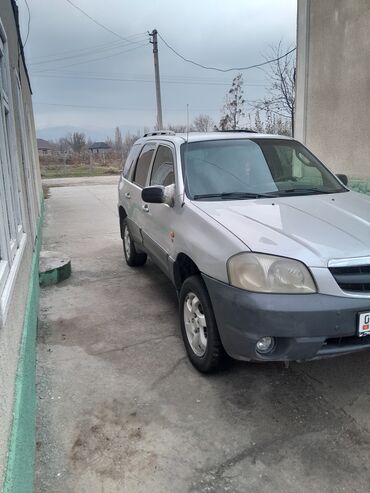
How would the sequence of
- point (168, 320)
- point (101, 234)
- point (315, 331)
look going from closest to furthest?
point (315, 331) → point (168, 320) → point (101, 234)

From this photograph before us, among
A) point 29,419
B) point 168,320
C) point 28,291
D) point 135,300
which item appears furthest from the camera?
point 135,300

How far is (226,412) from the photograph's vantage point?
9.33 ft

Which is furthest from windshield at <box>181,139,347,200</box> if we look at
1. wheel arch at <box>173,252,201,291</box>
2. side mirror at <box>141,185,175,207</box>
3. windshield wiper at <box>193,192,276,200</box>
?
wheel arch at <box>173,252,201,291</box>

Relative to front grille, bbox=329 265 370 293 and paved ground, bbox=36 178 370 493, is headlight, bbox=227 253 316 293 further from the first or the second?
paved ground, bbox=36 178 370 493

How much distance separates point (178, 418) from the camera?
2789mm

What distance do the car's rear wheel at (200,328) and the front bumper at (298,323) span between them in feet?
1.28

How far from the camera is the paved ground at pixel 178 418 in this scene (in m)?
2.30

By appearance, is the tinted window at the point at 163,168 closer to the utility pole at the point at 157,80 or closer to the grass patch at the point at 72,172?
the utility pole at the point at 157,80

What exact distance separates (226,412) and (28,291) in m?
1.93

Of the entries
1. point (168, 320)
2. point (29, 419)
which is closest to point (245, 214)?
point (168, 320)

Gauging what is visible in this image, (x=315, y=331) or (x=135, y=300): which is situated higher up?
(x=315, y=331)

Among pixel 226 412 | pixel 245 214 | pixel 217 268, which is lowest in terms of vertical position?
pixel 226 412

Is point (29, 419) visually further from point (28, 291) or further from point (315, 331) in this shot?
point (315, 331)

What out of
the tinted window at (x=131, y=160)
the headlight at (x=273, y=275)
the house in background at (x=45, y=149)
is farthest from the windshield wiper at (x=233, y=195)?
the house in background at (x=45, y=149)
